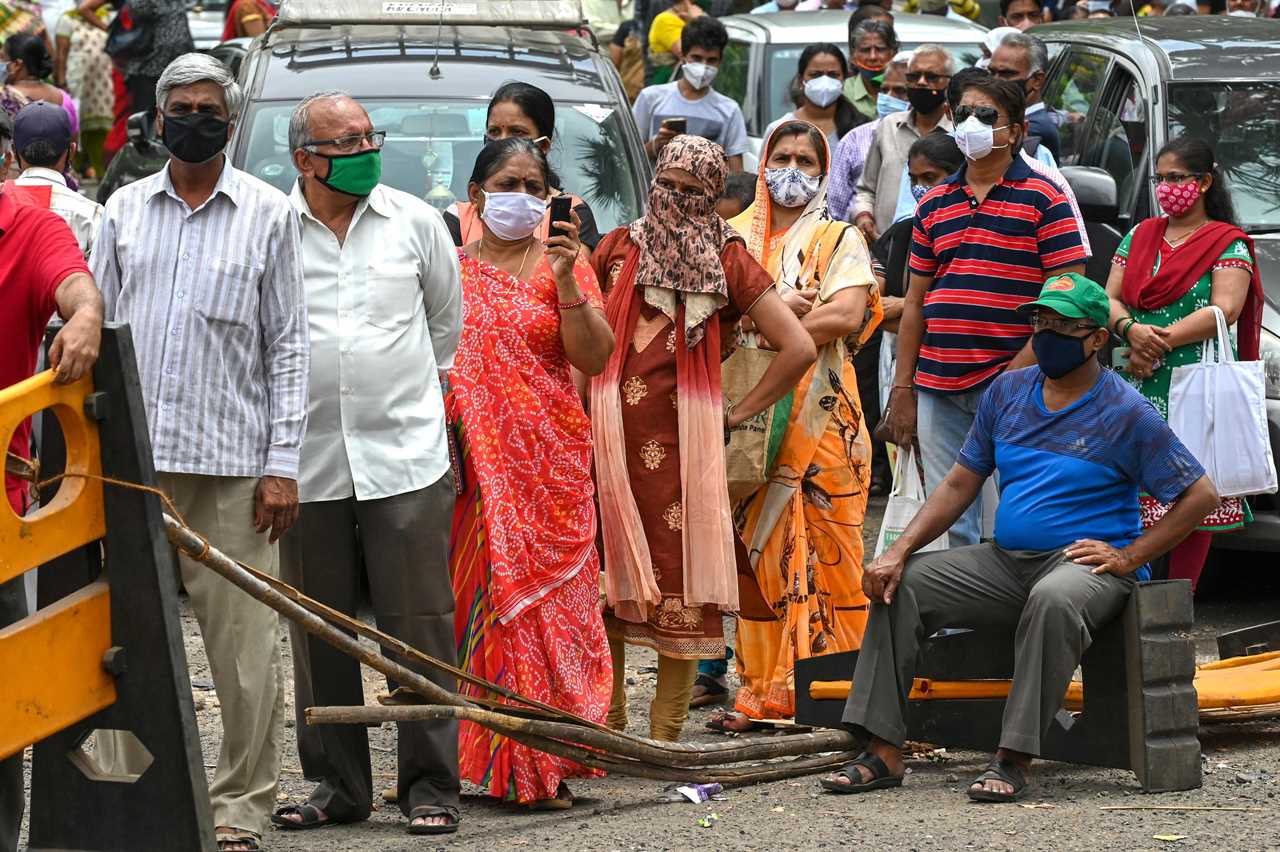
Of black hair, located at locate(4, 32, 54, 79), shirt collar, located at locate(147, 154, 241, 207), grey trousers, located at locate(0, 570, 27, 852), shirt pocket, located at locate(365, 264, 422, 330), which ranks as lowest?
grey trousers, located at locate(0, 570, 27, 852)

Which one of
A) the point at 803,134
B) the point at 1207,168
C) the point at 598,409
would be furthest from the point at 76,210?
the point at 1207,168

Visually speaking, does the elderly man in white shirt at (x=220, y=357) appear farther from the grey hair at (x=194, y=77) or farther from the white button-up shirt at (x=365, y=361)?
the white button-up shirt at (x=365, y=361)

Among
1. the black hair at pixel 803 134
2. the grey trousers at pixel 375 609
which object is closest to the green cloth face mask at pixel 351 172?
the grey trousers at pixel 375 609

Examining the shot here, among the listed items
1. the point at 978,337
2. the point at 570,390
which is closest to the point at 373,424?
the point at 570,390

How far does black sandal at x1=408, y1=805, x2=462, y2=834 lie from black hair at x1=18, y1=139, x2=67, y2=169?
11.5 ft

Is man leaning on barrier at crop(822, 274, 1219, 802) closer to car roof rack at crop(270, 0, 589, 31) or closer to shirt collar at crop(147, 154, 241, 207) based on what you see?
shirt collar at crop(147, 154, 241, 207)

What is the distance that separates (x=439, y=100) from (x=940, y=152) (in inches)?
82.0

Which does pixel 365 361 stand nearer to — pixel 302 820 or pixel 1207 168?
pixel 302 820

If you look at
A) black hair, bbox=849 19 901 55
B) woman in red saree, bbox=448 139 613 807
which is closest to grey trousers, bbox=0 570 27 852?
woman in red saree, bbox=448 139 613 807

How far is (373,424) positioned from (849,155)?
184 inches

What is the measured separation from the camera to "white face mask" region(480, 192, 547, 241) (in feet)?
19.2

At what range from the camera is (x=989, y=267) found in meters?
7.09

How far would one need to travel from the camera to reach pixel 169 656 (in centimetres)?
450

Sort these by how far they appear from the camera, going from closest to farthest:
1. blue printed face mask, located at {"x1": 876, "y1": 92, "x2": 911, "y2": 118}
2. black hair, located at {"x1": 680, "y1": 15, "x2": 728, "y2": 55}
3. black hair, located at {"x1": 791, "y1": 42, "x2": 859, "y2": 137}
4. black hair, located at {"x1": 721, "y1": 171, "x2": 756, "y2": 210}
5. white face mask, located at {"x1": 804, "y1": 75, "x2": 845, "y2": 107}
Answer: black hair, located at {"x1": 721, "y1": 171, "x2": 756, "y2": 210}
blue printed face mask, located at {"x1": 876, "y1": 92, "x2": 911, "y2": 118}
white face mask, located at {"x1": 804, "y1": 75, "x2": 845, "y2": 107}
black hair, located at {"x1": 791, "y1": 42, "x2": 859, "y2": 137}
black hair, located at {"x1": 680, "y1": 15, "x2": 728, "y2": 55}
